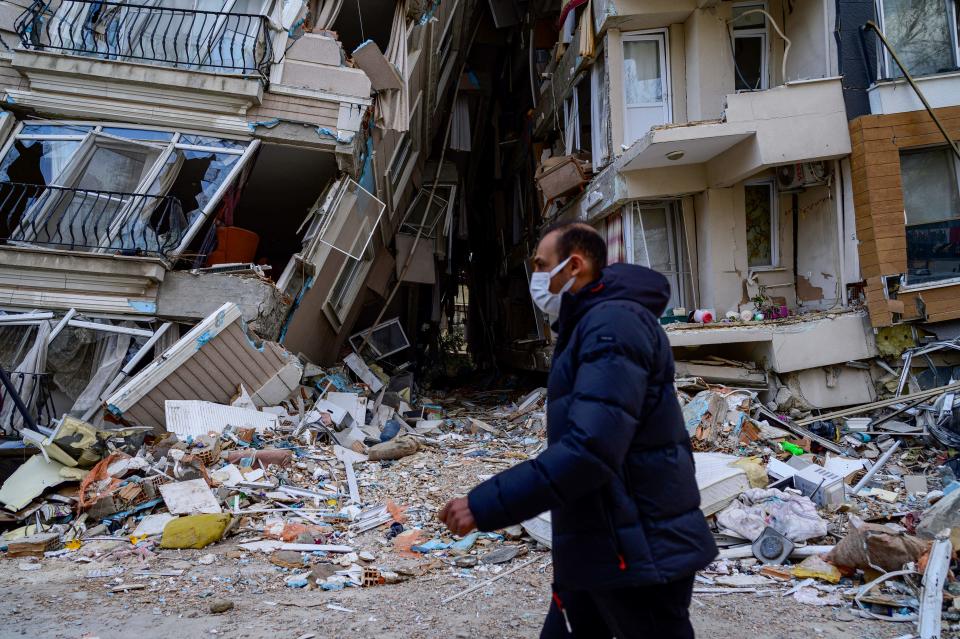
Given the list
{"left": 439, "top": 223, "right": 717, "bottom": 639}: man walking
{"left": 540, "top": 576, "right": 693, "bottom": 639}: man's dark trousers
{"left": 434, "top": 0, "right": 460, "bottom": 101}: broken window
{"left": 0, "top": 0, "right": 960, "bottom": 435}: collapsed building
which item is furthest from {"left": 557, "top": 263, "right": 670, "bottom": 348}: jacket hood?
{"left": 434, "top": 0, "right": 460, "bottom": 101}: broken window

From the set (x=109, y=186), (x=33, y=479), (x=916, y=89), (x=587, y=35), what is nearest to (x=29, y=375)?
(x=33, y=479)

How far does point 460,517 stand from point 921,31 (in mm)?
11379

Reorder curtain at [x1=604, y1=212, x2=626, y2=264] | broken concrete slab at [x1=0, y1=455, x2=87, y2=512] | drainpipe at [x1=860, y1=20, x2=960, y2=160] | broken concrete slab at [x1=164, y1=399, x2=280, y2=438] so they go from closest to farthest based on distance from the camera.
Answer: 1. broken concrete slab at [x1=0, y1=455, x2=87, y2=512]
2. broken concrete slab at [x1=164, y1=399, x2=280, y2=438]
3. drainpipe at [x1=860, y1=20, x2=960, y2=160]
4. curtain at [x1=604, y1=212, x2=626, y2=264]

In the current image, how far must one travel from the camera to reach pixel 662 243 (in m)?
11.3

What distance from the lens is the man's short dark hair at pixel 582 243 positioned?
2.13 meters

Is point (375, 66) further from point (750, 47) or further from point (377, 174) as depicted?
point (750, 47)

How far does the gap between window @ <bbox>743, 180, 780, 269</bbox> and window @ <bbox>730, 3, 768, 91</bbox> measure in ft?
5.50

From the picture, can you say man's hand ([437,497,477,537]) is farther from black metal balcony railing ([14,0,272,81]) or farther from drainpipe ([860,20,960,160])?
drainpipe ([860,20,960,160])

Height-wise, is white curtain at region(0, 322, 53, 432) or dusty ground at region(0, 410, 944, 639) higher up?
white curtain at region(0, 322, 53, 432)

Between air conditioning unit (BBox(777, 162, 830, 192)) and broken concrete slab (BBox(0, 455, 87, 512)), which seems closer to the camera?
broken concrete slab (BBox(0, 455, 87, 512))

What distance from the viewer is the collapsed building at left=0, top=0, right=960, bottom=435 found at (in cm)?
874

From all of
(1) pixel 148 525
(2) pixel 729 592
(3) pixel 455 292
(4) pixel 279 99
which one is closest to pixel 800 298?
(2) pixel 729 592

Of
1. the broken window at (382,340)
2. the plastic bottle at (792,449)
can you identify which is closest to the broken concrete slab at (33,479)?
the plastic bottle at (792,449)

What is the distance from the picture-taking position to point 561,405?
1957 millimetres
